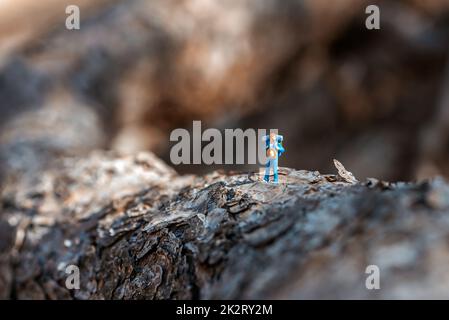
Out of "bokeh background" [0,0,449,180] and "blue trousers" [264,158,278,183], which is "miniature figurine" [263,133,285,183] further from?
"bokeh background" [0,0,449,180]

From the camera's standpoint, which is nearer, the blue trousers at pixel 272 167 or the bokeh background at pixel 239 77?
the blue trousers at pixel 272 167

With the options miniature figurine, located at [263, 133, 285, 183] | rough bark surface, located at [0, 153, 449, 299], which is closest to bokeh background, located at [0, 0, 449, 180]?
rough bark surface, located at [0, 153, 449, 299]

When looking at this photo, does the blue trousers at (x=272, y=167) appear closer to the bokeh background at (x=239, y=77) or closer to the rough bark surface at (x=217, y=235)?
the rough bark surface at (x=217, y=235)

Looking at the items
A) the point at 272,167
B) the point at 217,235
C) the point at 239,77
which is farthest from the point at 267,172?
the point at 239,77

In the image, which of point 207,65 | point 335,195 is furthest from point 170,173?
point 207,65

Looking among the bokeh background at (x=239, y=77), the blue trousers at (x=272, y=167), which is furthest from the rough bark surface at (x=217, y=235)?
the bokeh background at (x=239, y=77)
